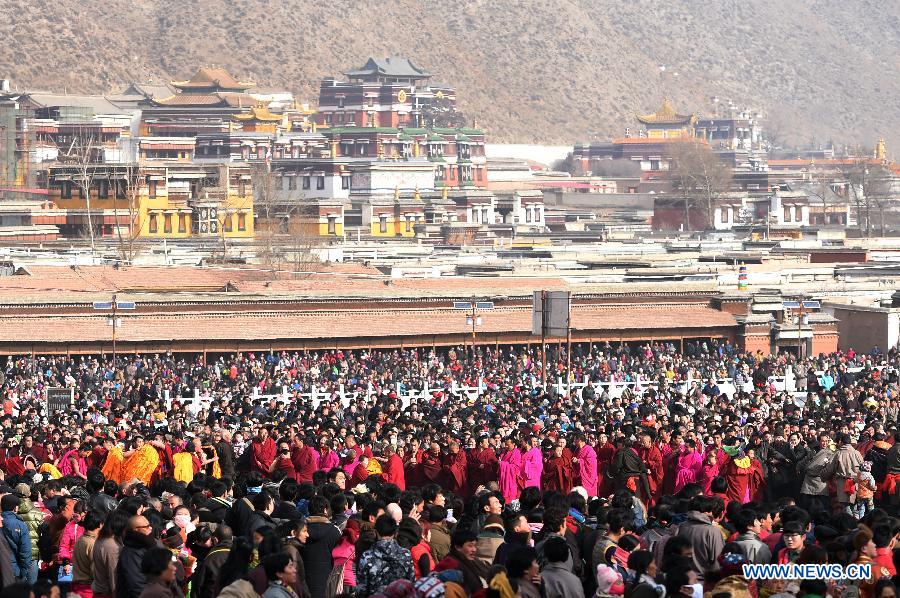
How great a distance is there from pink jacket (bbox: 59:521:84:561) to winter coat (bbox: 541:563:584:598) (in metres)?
4.04

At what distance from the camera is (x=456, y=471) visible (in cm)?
1788

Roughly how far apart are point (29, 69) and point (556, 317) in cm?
11223

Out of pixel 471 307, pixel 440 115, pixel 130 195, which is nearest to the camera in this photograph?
pixel 471 307

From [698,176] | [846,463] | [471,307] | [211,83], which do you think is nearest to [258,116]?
[211,83]

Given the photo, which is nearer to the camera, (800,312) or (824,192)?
(800,312)

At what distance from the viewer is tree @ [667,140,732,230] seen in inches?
3691

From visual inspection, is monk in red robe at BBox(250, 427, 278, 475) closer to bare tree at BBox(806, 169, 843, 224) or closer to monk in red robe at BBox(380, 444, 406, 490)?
monk in red robe at BBox(380, 444, 406, 490)

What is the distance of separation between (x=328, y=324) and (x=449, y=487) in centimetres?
2410

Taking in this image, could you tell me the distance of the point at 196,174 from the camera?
7238cm

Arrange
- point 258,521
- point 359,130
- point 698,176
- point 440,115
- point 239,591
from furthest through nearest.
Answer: point 698,176 < point 440,115 < point 359,130 < point 258,521 < point 239,591

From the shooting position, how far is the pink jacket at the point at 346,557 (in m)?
12.1

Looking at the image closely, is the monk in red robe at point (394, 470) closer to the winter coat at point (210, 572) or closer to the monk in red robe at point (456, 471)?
the monk in red robe at point (456, 471)

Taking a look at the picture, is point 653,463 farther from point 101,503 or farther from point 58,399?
point 58,399

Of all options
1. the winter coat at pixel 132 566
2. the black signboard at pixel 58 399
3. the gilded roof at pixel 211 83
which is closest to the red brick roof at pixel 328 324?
the black signboard at pixel 58 399
